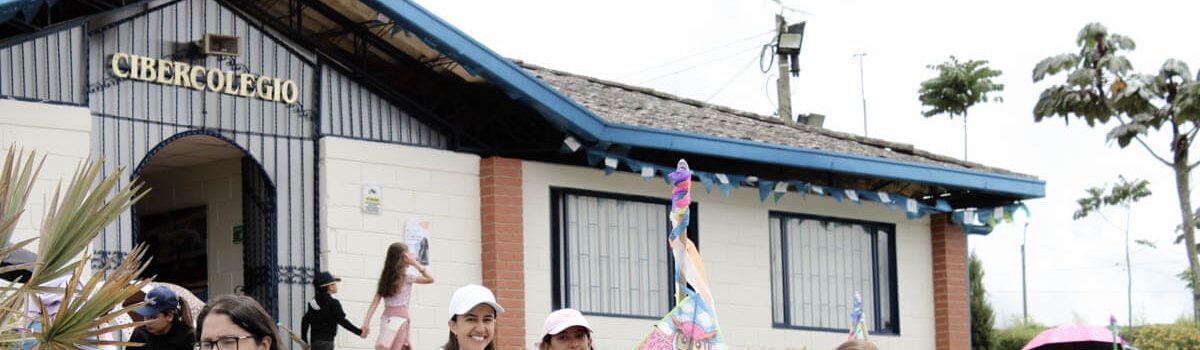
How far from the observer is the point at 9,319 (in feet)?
19.6

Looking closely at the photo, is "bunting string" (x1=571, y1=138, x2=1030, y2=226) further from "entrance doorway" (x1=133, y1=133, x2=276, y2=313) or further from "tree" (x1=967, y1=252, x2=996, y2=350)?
"tree" (x1=967, y1=252, x2=996, y2=350)

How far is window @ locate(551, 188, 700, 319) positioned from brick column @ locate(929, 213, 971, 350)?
139 inches

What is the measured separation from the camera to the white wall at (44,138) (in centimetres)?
1205

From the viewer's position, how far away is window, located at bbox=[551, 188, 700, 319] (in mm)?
15273

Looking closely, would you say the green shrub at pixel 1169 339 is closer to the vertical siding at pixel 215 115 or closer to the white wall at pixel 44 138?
the vertical siding at pixel 215 115

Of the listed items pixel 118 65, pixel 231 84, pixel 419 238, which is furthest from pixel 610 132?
pixel 118 65

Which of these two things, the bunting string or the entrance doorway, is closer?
the entrance doorway

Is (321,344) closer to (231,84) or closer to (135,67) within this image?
(231,84)

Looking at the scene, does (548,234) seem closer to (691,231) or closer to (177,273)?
(691,231)

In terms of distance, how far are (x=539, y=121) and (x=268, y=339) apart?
899 cm

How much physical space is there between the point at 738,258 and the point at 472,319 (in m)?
8.74

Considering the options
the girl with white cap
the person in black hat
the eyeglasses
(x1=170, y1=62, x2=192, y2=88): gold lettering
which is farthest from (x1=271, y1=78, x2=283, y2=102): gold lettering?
the eyeglasses

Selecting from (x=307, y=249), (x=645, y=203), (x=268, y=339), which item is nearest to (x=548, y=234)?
(x=645, y=203)

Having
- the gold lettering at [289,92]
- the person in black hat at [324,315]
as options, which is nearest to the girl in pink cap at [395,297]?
the person in black hat at [324,315]
